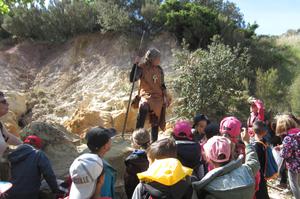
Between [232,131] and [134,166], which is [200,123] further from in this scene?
[134,166]

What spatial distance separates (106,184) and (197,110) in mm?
7650

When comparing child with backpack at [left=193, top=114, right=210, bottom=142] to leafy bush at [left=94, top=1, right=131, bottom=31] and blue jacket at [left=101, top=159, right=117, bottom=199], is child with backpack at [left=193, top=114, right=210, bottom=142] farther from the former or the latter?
leafy bush at [left=94, top=1, right=131, bottom=31]

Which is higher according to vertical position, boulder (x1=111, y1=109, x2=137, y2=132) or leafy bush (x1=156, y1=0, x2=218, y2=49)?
leafy bush (x1=156, y1=0, x2=218, y2=49)

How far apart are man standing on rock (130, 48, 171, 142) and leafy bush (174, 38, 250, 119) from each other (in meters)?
4.43

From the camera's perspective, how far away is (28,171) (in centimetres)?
397

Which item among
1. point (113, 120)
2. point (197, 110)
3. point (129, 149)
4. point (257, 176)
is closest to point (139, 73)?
point (129, 149)

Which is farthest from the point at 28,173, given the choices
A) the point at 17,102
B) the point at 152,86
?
the point at 17,102

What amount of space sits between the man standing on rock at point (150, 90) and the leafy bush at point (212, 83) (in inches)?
174

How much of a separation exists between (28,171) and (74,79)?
1245cm

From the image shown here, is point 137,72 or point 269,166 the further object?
point 137,72

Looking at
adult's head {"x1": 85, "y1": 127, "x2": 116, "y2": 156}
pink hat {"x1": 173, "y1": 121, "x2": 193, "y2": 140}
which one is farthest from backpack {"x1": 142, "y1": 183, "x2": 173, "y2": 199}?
pink hat {"x1": 173, "y1": 121, "x2": 193, "y2": 140}

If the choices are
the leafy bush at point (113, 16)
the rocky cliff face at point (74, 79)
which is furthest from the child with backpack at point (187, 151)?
the leafy bush at point (113, 16)

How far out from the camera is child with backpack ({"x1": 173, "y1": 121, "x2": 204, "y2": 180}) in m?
3.98

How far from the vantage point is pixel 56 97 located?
15750mm
